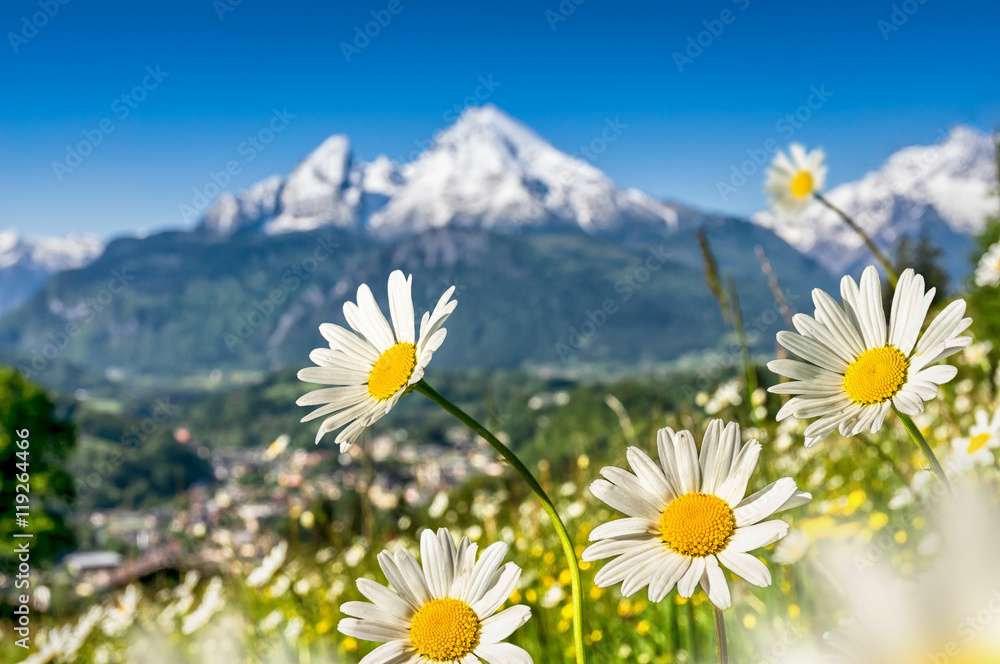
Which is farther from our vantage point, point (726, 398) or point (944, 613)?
point (726, 398)

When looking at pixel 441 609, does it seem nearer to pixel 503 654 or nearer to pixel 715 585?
pixel 503 654

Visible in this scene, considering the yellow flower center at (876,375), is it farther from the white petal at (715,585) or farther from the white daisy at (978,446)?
the white daisy at (978,446)

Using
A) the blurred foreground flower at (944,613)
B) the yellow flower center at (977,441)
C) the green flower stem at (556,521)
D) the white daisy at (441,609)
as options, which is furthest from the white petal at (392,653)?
the yellow flower center at (977,441)

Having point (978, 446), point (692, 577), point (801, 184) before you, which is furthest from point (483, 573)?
point (801, 184)

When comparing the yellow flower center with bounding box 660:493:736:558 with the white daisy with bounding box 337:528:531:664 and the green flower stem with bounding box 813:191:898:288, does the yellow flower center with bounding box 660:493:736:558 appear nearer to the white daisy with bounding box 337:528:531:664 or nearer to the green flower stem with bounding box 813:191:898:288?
the white daisy with bounding box 337:528:531:664

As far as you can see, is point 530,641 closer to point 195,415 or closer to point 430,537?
point 430,537

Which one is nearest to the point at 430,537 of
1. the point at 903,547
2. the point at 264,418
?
the point at 903,547
